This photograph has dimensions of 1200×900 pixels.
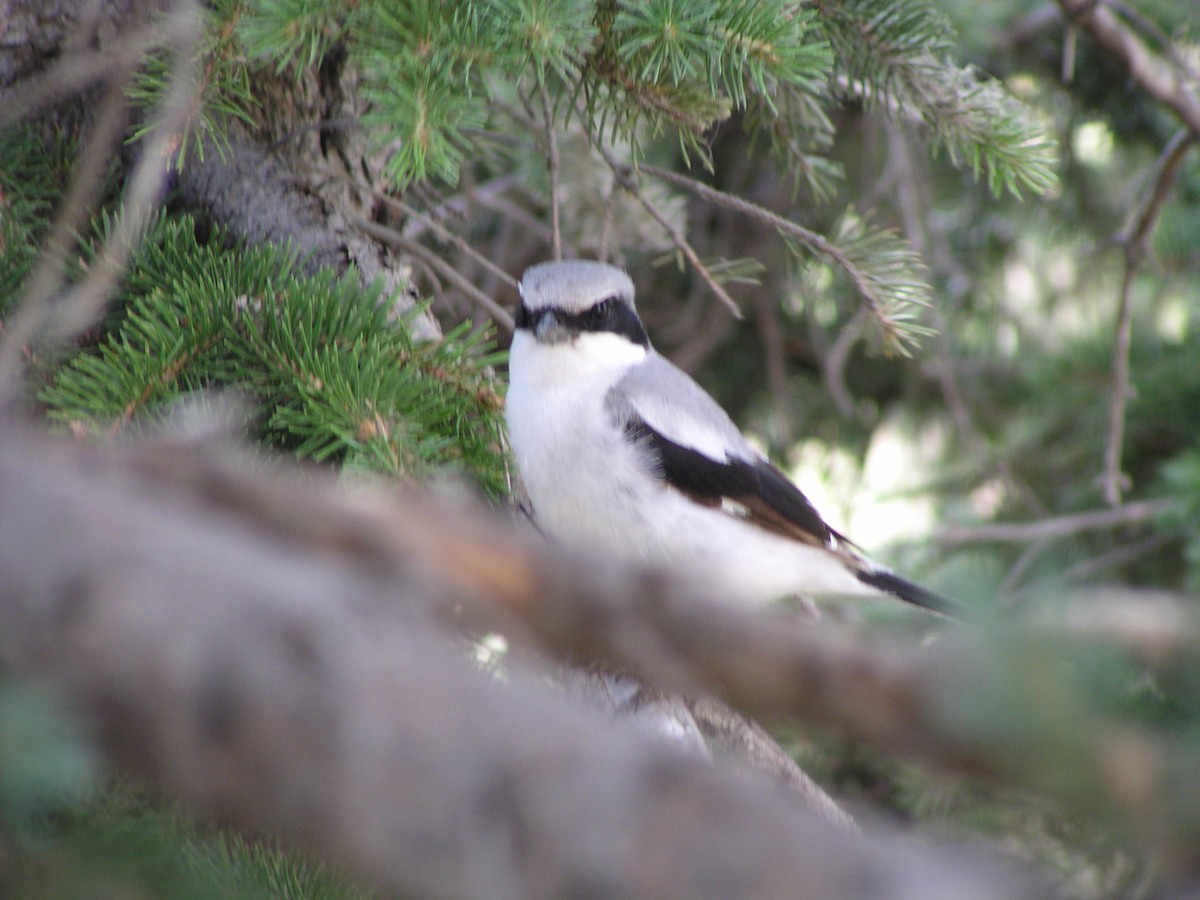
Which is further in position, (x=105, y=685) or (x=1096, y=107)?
(x=1096, y=107)

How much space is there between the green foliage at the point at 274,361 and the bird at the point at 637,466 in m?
0.35

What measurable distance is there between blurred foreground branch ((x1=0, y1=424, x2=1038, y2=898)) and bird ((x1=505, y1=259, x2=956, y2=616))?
5.01 feet

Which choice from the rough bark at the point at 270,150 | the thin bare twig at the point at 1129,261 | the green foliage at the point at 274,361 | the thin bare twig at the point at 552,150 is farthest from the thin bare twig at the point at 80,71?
the thin bare twig at the point at 1129,261

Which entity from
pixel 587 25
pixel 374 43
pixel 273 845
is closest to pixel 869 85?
pixel 587 25

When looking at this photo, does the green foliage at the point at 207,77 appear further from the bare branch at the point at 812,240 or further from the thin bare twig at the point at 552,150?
the bare branch at the point at 812,240

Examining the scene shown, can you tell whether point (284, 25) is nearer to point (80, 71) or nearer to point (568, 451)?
point (80, 71)

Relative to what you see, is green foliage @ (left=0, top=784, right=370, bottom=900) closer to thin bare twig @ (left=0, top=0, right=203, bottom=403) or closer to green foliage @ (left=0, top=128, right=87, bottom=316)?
thin bare twig @ (left=0, top=0, right=203, bottom=403)

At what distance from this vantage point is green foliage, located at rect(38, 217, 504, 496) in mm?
1609

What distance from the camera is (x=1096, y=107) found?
12.0ft

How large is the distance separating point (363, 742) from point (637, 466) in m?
1.70

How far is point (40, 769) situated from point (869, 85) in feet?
6.39

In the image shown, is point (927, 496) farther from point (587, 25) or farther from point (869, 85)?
point (587, 25)

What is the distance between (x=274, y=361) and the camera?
172 centimetres

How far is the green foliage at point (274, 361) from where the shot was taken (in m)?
1.61
